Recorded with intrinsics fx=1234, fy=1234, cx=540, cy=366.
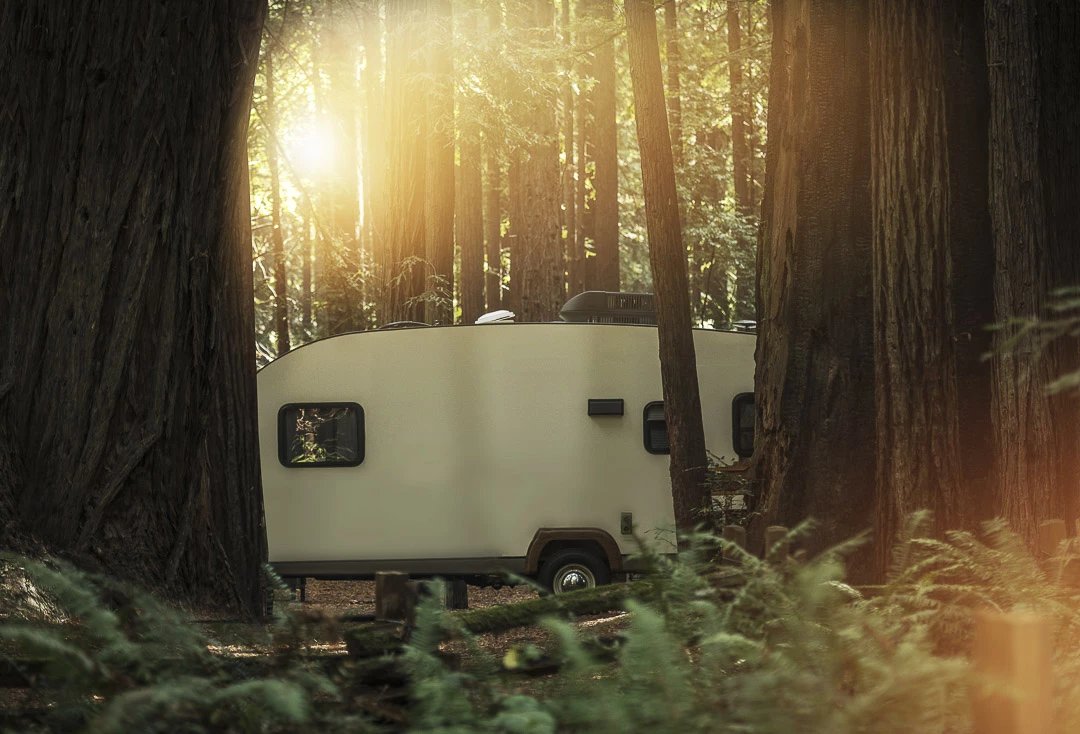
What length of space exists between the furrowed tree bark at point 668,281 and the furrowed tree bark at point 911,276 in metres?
3.51

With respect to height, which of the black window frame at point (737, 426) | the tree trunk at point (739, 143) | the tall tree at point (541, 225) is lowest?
the black window frame at point (737, 426)

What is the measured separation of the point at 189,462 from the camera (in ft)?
23.0

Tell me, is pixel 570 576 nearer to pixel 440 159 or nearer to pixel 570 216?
pixel 440 159

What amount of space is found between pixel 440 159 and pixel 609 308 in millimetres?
4978

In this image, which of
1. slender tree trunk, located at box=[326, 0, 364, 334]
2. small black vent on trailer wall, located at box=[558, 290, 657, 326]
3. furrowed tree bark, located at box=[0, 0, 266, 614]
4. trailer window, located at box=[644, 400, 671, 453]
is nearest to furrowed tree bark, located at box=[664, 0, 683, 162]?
slender tree trunk, located at box=[326, 0, 364, 334]

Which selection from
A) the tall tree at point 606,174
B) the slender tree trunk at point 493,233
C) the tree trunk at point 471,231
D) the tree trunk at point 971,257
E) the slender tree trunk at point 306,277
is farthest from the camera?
the slender tree trunk at point 493,233

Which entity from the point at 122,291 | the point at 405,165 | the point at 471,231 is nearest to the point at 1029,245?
the point at 122,291

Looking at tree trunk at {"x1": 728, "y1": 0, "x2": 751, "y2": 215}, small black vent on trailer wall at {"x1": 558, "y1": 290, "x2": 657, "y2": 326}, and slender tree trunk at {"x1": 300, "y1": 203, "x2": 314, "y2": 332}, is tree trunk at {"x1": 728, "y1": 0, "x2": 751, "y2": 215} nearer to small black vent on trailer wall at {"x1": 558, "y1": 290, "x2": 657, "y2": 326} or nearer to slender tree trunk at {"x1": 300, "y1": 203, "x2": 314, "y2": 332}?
slender tree trunk at {"x1": 300, "y1": 203, "x2": 314, "y2": 332}

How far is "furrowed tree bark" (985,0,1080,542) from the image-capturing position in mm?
7121

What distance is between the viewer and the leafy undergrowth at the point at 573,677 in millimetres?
2736

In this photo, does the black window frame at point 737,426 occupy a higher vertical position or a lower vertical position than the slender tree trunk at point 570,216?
lower

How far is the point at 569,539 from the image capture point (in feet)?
41.2

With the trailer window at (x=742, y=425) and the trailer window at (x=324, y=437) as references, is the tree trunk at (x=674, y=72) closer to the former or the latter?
the trailer window at (x=742, y=425)

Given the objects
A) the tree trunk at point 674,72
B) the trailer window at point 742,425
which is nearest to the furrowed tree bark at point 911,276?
the trailer window at point 742,425
